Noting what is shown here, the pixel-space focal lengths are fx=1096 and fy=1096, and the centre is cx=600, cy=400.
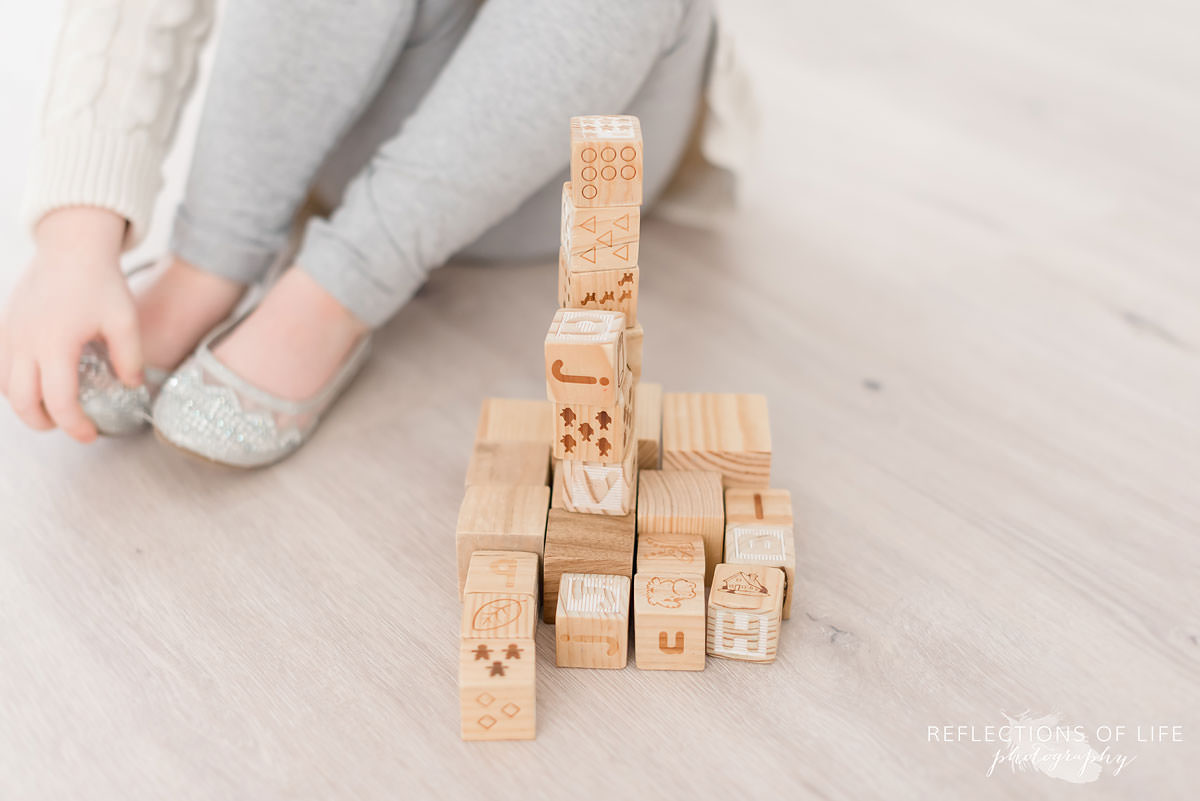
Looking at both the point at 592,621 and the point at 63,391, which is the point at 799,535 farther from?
the point at 63,391

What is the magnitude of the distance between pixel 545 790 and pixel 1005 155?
43.0 inches

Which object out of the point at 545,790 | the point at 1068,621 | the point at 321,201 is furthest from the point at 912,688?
the point at 321,201

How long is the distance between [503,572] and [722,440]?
0.19 meters

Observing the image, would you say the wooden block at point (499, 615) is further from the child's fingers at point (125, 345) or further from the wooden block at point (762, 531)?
the child's fingers at point (125, 345)

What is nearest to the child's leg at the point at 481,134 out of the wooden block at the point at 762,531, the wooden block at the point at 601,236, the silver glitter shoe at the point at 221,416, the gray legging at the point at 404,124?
the gray legging at the point at 404,124

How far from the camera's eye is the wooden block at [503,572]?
71cm

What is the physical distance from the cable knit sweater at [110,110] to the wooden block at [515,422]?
36 centimetres

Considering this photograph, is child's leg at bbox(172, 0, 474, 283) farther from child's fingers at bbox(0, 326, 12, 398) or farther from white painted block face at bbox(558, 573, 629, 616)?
white painted block face at bbox(558, 573, 629, 616)

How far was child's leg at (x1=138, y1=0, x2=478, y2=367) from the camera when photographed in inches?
36.4

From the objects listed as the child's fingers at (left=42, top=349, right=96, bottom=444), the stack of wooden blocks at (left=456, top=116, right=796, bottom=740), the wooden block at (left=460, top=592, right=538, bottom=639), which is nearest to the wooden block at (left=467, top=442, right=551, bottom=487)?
the stack of wooden blocks at (left=456, top=116, right=796, bottom=740)

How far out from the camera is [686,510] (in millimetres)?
768

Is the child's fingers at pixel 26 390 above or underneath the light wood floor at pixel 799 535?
above

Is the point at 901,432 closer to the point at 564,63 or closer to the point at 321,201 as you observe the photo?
the point at 564,63

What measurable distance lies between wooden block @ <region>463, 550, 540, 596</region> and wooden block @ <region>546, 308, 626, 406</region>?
12cm
